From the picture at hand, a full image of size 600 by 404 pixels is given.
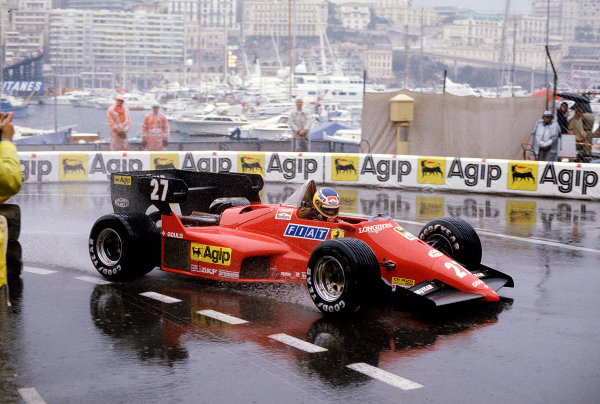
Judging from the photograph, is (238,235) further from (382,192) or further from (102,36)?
(102,36)

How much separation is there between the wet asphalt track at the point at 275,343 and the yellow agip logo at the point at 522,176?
7521mm

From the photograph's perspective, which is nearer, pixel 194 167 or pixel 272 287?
pixel 272 287

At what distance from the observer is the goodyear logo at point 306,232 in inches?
366

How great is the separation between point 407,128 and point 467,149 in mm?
1757

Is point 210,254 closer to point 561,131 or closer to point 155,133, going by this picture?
point 155,133

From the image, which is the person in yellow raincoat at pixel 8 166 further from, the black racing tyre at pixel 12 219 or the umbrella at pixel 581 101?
the umbrella at pixel 581 101

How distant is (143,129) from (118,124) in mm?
813

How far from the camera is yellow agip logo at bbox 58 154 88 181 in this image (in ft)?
68.9

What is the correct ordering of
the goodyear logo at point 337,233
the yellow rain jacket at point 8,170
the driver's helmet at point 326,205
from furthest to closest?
1. the driver's helmet at point 326,205
2. the goodyear logo at point 337,233
3. the yellow rain jacket at point 8,170

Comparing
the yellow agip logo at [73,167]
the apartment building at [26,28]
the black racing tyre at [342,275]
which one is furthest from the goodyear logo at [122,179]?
the apartment building at [26,28]

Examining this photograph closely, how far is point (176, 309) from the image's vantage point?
8875 millimetres

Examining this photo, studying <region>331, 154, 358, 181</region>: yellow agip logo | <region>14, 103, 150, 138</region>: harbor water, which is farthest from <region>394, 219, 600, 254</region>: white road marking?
<region>14, 103, 150, 138</region>: harbor water

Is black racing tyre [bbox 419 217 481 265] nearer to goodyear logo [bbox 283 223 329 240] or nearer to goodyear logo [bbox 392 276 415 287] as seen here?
goodyear logo [bbox 392 276 415 287]

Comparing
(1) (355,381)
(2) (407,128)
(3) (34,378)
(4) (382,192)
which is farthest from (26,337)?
(2) (407,128)
